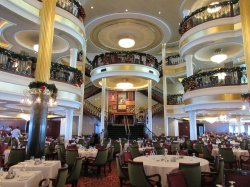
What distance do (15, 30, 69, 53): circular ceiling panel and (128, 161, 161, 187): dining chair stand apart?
8012 millimetres

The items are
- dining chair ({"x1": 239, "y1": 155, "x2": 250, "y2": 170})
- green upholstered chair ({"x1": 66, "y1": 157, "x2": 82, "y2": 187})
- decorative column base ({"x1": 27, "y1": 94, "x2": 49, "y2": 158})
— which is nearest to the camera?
green upholstered chair ({"x1": 66, "y1": 157, "x2": 82, "y2": 187})

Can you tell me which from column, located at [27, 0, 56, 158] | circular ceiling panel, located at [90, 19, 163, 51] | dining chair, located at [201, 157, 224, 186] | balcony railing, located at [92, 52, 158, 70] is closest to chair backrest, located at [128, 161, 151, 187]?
dining chair, located at [201, 157, 224, 186]

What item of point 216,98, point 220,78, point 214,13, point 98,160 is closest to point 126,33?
point 214,13

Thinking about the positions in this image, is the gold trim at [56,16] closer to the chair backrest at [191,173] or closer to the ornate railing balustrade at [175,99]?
the chair backrest at [191,173]

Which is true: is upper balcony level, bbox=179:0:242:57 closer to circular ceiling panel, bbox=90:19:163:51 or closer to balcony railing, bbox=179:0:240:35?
balcony railing, bbox=179:0:240:35

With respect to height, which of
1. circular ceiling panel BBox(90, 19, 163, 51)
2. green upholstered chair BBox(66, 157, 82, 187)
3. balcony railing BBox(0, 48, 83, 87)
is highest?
circular ceiling panel BBox(90, 19, 163, 51)

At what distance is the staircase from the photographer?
667 inches

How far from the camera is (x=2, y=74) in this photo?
7367mm

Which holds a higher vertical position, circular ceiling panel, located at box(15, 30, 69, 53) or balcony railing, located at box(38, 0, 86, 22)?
balcony railing, located at box(38, 0, 86, 22)

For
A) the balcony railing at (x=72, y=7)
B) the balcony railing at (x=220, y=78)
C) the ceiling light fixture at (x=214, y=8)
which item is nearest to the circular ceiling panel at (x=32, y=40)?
the balcony railing at (x=72, y=7)

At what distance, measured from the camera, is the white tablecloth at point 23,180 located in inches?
137

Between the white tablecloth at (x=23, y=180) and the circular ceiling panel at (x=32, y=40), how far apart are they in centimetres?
778

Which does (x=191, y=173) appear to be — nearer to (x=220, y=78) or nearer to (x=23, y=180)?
(x=23, y=180)

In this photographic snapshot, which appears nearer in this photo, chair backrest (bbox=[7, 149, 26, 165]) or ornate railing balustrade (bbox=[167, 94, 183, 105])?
chair backrest (bbox=[7, 149, 26, 165])
